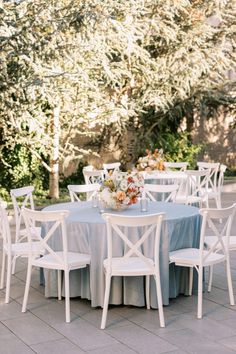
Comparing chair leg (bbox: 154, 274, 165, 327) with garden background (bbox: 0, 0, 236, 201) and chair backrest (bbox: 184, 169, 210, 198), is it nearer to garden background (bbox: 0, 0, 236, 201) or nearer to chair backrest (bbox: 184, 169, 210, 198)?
chair backrest (bbox: 184, 169, 210, 198)

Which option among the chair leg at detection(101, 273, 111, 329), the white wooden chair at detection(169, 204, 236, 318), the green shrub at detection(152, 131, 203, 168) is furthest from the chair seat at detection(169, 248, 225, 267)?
the green shrub at detection(152, 131, 203, 168)

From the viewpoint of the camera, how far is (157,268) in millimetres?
4984

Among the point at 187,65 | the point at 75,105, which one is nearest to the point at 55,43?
the point at 75,105

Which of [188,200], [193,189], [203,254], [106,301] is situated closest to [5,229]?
[106,301]

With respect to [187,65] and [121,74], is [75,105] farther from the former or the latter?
[187,65]

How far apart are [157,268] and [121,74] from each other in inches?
330

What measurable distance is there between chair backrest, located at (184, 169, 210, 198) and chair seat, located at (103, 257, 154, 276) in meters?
4.16

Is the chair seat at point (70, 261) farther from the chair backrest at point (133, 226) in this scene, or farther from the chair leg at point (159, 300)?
the chair leg at point (159, 300)

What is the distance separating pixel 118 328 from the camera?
4.87 m

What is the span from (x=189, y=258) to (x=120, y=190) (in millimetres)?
1075

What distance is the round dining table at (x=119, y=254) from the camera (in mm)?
5359

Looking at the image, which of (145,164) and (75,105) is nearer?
(145,164)

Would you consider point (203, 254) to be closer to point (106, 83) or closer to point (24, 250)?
point (24, 250)

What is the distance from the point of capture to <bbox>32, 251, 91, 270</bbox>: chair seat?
204 inches
